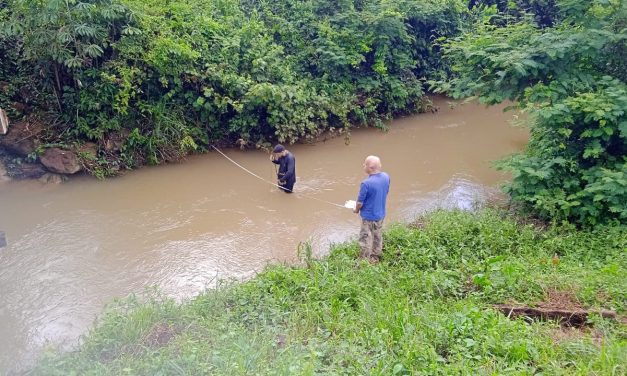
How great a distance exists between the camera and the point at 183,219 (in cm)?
887

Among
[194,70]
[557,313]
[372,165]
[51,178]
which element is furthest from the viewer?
[194,70]

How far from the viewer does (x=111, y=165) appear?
1042 centimetres

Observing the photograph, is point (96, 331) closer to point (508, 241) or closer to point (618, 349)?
point (618, 349)

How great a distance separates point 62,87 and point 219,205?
14.7ft

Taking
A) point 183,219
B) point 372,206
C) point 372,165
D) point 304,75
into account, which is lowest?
point 183,219

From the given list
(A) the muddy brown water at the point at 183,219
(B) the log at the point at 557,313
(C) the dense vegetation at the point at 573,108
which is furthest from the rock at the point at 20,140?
(B) the log at the point at 557,313

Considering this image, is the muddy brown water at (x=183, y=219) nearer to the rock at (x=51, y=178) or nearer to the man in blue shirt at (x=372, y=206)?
the rock at (x=51, y=178)

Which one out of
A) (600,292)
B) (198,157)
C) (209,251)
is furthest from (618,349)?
(198,157)

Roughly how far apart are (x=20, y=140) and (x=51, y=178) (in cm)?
109

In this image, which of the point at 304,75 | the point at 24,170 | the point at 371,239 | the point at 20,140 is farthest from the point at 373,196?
the point at 20,140

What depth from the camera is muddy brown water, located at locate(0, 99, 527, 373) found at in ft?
21.8

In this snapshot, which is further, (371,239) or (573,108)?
(573,108)

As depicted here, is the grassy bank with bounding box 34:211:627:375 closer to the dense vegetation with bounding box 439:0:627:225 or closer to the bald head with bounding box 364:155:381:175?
the dense vegetation with bounding box 439:0:627:225

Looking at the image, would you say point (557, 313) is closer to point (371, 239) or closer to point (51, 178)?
point (371, 239)
